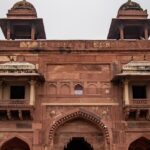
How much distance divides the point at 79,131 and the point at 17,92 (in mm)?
2634

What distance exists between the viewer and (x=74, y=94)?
1642cm

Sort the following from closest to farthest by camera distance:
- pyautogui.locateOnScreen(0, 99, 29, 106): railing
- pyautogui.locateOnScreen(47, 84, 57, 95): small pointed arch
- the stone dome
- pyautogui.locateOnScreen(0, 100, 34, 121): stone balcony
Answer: pyautogui.locateOnScreen(0, 100, 34, 121): stone balcony < pyautogui.locateOnScreen(0, 99, 29, 106): railing < pyautogui.locateOnScreen(47, 84, 57, 95): small pointed arch < the stone dome

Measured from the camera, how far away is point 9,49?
16.9 meters

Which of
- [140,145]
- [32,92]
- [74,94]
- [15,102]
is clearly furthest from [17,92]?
[140,145]

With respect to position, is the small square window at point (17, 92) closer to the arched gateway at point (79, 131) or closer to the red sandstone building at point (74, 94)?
the red sandstone building at point (74, 94)

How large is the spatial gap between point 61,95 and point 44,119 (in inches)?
41.2

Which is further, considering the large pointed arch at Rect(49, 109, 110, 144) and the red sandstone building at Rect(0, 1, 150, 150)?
the large pointed arch at Rect(49, 109, 110, 144)

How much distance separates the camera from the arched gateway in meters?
16.0

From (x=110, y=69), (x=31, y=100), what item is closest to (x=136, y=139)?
(x=110, y=69)

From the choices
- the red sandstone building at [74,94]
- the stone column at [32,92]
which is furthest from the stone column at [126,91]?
the stone column at [32,92]

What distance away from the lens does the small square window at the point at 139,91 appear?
652 inches

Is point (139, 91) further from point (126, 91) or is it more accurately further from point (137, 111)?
point (137, 111)

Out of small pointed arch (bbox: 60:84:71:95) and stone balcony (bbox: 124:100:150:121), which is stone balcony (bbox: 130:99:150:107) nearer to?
stone balcony (bbox: 124:100:150:121)

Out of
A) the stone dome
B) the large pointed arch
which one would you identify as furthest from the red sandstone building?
the stone dome
